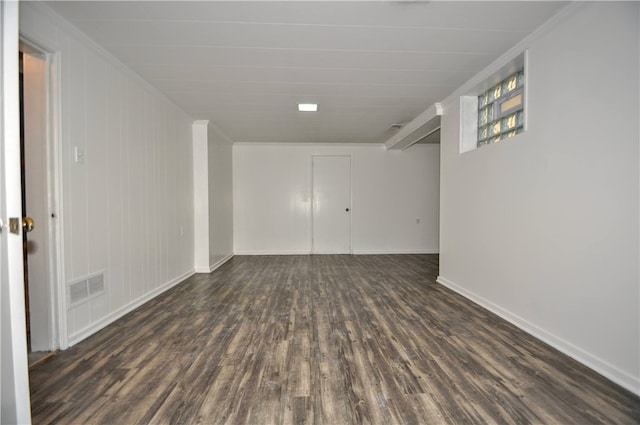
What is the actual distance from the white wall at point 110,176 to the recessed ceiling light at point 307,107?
64.9 inches

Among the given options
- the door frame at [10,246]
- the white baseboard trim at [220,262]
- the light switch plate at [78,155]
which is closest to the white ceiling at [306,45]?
the light switch plate at [78,155]

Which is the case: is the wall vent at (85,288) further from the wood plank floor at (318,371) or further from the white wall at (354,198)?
the white wall at (354,198)

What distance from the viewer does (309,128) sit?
18.0 ft

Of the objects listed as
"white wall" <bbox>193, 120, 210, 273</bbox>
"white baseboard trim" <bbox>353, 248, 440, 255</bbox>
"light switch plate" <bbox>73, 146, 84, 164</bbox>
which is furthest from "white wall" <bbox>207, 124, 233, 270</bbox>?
"white baseboard trim" <bbox>353, 248, 440, 255</bbox>

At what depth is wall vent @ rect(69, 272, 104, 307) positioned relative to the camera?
2363mm

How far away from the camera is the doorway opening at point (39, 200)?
2.19 metres

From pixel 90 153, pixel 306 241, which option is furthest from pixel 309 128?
pixel 90 153

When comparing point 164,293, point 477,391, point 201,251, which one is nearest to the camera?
point 477,391

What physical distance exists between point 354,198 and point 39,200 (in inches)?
216

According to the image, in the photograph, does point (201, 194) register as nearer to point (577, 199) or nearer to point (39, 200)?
point (39, 200)

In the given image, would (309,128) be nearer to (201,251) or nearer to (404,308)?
(201,251)

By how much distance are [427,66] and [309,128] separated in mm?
2745

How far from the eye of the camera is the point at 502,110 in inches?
123

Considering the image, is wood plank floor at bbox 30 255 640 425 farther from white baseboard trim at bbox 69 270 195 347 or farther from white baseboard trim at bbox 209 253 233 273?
white baseboard trim at bbox 209 253 233 273
